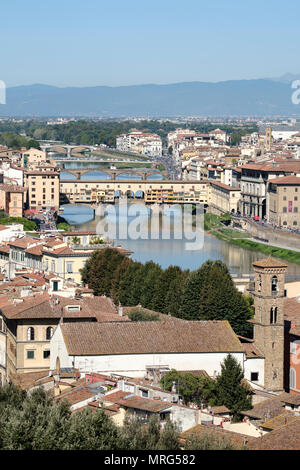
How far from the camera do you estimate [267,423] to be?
8508mm

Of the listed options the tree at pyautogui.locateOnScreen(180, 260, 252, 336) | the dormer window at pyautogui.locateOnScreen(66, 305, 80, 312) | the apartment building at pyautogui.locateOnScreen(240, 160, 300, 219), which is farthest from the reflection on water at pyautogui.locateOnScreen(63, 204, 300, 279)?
the dormer window at pyautogui.locateOnScreen(66, 305, 80, 312)

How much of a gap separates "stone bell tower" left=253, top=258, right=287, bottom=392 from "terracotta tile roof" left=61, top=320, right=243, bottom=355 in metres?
0.52

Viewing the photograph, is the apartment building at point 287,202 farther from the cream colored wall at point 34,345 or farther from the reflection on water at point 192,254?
the cream colored wall at point 34,345

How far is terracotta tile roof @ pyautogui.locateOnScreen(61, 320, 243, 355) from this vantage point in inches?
410

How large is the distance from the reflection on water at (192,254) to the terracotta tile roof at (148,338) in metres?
10.9

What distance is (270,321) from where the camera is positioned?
11578 mm

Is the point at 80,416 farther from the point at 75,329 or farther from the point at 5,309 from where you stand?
the point at 5,309

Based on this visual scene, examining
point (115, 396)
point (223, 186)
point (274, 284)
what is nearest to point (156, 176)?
point (223, 186)

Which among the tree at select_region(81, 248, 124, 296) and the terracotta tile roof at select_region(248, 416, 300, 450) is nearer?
the terracotta tile roof at select_region(248, 416, 300, 450)

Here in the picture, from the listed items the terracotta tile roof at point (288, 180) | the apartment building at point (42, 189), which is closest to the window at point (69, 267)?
the terracotta tile roof at point (288, 180)

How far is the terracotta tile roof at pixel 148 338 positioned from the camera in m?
10.4

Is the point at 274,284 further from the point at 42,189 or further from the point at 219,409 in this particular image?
the point at 42,189

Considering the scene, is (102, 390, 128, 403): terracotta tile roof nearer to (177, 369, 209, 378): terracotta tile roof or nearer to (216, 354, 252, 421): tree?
(216, 354, 252, 421): tree
